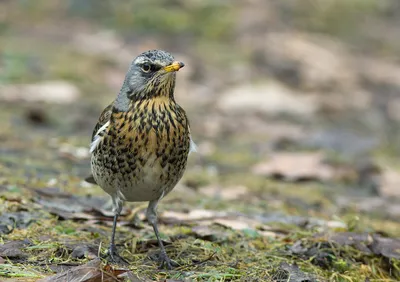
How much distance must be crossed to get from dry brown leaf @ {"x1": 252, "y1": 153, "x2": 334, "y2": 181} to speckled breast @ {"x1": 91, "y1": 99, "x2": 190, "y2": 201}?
3581 millimetres

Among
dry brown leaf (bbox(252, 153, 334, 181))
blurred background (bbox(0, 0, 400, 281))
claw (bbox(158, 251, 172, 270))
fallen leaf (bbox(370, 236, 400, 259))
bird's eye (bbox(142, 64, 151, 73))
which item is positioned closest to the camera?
claw (bbox(158, 251, 172, 270))

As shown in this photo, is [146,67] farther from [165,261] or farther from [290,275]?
[290,275]

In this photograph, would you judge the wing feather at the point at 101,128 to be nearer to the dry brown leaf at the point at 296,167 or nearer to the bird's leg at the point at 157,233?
the bird's leg at the point at 157,233

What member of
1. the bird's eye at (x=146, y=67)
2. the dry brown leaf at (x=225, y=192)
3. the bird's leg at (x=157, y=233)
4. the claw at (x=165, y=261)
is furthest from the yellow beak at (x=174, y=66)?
the dry brown leaf at (x=225, y=192)

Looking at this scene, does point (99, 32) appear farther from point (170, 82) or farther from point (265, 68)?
point (170, 82)

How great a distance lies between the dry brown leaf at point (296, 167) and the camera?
8.83 m

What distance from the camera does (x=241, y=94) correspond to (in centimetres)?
1249

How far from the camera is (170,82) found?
212 inches

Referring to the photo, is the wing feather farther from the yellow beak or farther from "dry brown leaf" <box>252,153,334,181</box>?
"dry brown leaf" <box>252,153,334,181</box>

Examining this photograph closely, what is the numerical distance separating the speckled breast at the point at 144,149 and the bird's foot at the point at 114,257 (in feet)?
1.24

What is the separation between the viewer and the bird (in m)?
5.19

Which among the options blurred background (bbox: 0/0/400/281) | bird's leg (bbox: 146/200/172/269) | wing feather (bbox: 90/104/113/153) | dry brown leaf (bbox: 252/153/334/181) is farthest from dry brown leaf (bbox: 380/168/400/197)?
wing feather (bbox: 90/104/113/153)

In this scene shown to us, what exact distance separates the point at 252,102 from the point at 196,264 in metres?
7.15

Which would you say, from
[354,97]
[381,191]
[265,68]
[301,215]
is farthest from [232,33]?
[301,215]
